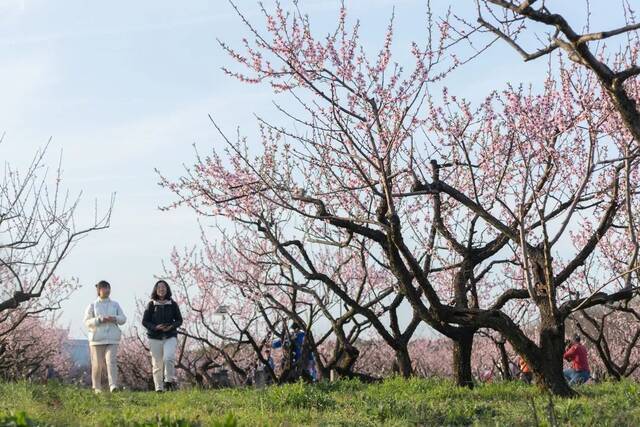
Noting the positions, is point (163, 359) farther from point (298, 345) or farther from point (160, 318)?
point (298, 345)

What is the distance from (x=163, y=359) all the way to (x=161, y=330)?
1.74ft

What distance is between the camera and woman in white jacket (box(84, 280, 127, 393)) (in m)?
13.1

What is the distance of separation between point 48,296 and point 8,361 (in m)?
2.57

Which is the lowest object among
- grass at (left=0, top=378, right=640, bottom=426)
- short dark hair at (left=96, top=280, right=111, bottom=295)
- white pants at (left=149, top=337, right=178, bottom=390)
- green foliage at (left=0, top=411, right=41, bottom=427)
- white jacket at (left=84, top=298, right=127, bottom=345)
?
grass at (left=0, top=378, right=640, bottom=426)

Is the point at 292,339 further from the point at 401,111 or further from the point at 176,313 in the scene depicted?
the point at 401,111

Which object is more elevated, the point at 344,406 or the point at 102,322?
the point at 102,322

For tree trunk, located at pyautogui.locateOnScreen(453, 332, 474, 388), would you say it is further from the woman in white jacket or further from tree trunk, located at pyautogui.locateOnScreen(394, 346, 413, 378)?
the woman in white jacket

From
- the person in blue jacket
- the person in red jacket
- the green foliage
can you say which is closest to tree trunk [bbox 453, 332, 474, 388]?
the person in red jacket

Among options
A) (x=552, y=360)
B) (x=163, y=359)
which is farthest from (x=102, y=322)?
(x=552, y=360)

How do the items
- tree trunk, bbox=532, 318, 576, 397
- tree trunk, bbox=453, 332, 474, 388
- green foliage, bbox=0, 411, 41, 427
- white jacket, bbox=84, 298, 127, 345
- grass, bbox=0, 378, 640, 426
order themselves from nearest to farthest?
green foliage, bbox=0, 411, 41, 427, grass, bbox=0, 378, 640, 426, tree trunk, bbox=532, 318, 576, 397, tree trunk, bbox=453, 332, 474, 388, white jacket, bbox=84, 298, 127, 345

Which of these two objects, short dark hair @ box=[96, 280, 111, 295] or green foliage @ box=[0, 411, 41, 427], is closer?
green foliage @ box=[0, 411, 41, 427]

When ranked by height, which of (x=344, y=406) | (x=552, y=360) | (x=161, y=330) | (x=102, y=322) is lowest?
(x=344, y=406)

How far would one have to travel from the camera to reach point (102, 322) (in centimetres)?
1301

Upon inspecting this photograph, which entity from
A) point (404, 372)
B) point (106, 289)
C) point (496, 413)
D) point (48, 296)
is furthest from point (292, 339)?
point (48, 296)
